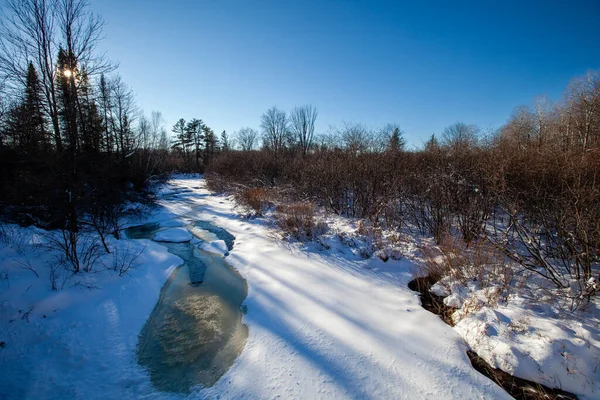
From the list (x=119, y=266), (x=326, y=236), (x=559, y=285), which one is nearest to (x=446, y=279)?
(x=559, y=285)

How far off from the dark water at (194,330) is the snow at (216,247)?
103cm

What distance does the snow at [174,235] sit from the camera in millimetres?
8156

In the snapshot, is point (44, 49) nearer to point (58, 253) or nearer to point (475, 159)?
point (58, 253)

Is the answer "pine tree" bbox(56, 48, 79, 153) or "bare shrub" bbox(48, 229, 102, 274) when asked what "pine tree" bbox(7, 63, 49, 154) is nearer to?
"pine tree" bbox(56, 48, 79, 153)

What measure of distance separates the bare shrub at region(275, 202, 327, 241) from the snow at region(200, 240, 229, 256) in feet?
6.39

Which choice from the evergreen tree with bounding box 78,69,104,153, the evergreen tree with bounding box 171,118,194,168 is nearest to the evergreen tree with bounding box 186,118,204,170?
the evergreen tree with bounding box 171,118,194,168

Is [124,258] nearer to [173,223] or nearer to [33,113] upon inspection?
[173,223]

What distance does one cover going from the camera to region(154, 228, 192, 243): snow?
8156 millimetres

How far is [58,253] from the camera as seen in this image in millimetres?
4879

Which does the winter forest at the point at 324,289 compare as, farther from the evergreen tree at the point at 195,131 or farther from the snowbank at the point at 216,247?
the evergreen tree at the point at 195,131

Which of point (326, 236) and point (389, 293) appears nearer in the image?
point (389, 293)

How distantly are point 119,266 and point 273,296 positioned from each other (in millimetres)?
3578

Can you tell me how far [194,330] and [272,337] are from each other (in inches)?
52.6

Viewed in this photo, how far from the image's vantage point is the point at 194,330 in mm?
3766
